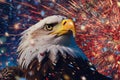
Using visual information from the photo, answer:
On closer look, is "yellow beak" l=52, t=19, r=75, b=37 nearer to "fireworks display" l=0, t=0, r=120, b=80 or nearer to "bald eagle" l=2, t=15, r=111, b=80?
"bald eagle" l=2, t=15, r=111, b=80

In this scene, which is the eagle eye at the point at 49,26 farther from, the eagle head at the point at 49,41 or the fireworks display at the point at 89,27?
the fireworks display at the point at 89,27

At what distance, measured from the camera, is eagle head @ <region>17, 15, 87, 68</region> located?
374 cm

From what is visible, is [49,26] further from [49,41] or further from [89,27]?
[89,27]

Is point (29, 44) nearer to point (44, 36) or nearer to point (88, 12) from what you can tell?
point (44, 36)

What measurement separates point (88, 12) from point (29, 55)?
397 millimetres

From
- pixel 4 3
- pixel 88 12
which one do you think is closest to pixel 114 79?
pixel 88 12

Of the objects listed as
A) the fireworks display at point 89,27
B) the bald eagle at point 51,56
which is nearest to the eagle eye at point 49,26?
the bald eagle at point 51,56

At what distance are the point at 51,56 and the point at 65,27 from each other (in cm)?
20

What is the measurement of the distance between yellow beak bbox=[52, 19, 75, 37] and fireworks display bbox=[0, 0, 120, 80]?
0.16 metres

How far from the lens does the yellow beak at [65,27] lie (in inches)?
146

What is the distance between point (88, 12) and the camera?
153 inches

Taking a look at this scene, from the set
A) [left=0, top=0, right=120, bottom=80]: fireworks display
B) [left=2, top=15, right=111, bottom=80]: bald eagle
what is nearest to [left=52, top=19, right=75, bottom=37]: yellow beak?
[left=2, top=15, right=111, bottom=80]: bald eagle

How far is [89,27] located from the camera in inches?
153

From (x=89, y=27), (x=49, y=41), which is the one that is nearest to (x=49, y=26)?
(x=49, y=41)
